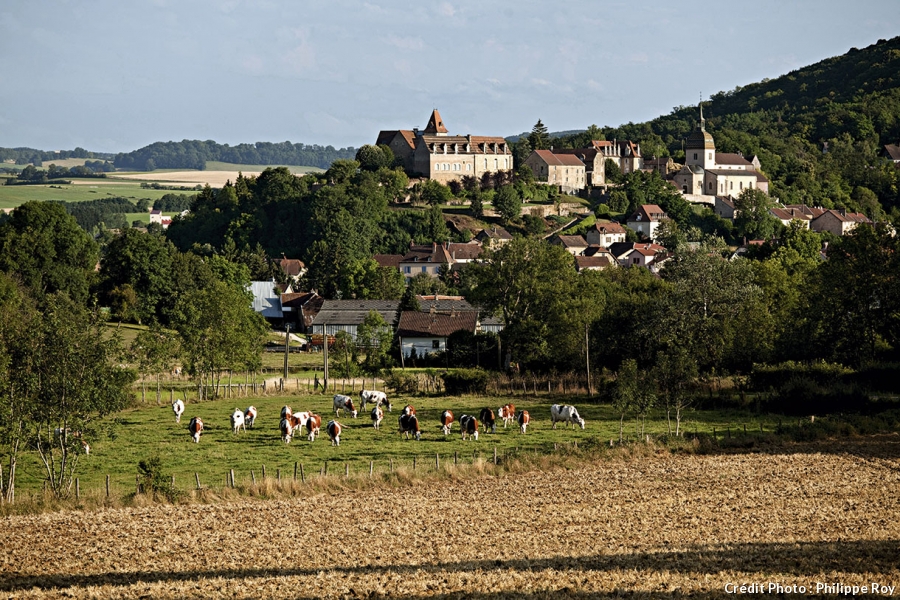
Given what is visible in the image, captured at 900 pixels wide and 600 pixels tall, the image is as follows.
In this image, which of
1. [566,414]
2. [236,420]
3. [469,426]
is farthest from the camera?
[566,414]

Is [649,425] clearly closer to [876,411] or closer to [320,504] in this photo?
[876,411]

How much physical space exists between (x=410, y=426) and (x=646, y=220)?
10518 cm

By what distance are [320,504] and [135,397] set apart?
2349 cm

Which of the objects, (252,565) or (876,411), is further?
(876,411)

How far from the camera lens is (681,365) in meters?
39.1

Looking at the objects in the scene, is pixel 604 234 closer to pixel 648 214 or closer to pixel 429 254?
pixel 648 214

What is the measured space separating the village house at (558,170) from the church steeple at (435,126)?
41.2ft

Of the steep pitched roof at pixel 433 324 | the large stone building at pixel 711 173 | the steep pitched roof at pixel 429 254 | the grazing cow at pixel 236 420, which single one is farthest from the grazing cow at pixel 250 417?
the large stone building at pixel 711 173

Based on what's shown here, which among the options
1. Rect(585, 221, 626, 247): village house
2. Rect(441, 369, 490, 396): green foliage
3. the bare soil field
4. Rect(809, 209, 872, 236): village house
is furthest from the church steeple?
the bare soil field

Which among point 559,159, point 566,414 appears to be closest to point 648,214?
point 559,159

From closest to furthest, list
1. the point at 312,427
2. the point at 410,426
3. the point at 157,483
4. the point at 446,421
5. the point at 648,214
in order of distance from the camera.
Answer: the point at 157,483 → the point at 312,427 → the point at 410,426 → the point at 446,421 → the point at 648,214

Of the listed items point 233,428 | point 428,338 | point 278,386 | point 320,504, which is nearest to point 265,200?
point 428,338

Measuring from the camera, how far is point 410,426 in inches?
1468

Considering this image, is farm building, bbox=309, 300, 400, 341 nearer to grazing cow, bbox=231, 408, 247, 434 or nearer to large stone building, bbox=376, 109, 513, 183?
grazing cow, bbox=231, 408, 247, 434
